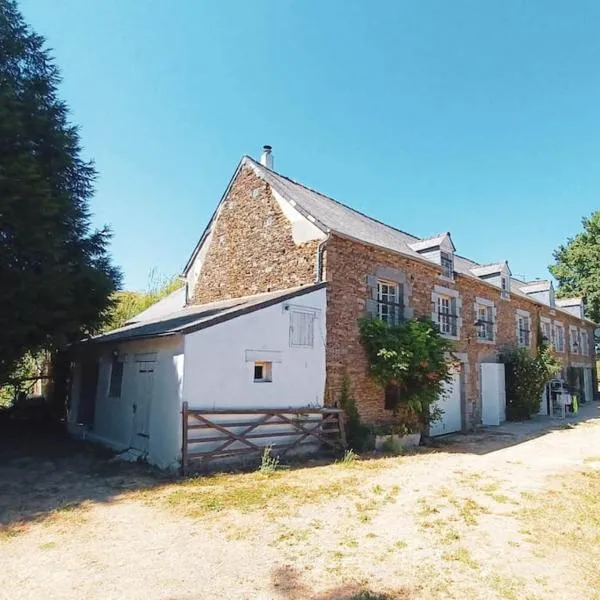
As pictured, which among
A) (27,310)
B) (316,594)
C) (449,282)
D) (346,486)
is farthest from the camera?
(449,282)

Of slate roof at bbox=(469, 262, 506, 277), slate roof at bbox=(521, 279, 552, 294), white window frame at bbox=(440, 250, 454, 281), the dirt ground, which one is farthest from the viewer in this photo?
slate roof at bbox=(521, 279, 552, 294)

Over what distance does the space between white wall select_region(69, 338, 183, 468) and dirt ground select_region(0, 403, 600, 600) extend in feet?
2.19

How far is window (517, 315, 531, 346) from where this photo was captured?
19219 millimetres

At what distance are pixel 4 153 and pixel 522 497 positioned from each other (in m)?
11.5

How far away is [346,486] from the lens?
744 centimetres

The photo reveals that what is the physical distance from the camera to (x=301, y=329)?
33.0 feet

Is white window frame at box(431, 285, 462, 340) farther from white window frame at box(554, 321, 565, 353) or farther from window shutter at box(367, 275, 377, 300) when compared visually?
white window frame at box(554, 321, 565, 353)

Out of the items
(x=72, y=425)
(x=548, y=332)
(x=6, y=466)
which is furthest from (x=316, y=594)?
(x=548, y=332)

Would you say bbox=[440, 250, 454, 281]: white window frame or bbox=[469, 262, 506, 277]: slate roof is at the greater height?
bbox=[469, 262, 506, 277]: slate roof

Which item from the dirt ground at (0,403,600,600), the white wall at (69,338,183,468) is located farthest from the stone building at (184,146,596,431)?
the white wall at (69,338,183,468)

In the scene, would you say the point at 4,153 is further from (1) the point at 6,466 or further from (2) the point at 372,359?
(2) the point at 372,359

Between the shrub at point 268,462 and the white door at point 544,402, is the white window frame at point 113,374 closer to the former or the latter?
the shrub at point 268,462

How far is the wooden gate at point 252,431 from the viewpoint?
823cm

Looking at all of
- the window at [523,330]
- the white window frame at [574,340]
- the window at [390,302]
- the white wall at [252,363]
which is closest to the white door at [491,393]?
the window at [523,330]
